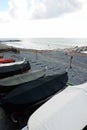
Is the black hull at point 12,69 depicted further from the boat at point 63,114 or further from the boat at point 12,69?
the boat at point 63,114

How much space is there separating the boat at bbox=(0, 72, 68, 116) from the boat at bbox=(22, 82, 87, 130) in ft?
4.22

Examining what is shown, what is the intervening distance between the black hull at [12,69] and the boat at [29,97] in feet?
12.6

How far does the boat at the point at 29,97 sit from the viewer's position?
7.73 meters

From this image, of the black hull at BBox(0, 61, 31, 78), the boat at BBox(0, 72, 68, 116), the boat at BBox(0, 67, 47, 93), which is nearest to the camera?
the boat at BBox(0, 72, 68, 116)

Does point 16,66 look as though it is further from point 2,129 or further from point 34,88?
point 2,129

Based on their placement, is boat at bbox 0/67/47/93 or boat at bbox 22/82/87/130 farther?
boat at bbox 0/67/47/93

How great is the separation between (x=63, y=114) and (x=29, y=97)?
2388 mm

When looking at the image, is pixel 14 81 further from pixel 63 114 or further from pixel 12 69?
pixel 63 114

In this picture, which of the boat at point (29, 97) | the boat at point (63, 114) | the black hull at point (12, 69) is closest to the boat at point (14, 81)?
the boat at point (29, 97)

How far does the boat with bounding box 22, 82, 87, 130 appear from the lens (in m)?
5.57

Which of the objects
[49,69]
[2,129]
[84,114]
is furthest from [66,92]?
[49,69]

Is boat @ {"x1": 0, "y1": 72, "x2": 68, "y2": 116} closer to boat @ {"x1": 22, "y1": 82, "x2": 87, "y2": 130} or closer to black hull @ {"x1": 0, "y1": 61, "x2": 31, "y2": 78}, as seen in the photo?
boat @ {"x1": 22, "y1": 82, "x2": 87, "y2": 130}

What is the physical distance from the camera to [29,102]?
789 cm

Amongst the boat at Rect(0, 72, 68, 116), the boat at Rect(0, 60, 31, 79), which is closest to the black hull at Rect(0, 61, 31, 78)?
the boat at Rect(0, 60, 31, 79)
